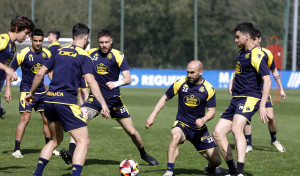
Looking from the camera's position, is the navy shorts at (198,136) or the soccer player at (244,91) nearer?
the soccer player at (244,91)

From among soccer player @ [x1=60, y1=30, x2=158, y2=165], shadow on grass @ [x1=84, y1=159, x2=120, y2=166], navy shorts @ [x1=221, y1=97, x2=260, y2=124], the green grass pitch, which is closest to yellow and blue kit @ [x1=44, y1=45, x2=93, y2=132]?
the green grass pitch

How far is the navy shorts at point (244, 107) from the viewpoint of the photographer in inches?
338

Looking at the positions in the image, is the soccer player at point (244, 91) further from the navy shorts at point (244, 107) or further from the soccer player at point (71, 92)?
the soccer player at point (71, 92)

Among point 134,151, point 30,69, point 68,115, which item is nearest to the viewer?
point 68,115

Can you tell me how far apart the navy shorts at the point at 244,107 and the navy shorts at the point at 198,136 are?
0.50 metres

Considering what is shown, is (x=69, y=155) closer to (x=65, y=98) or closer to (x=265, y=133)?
(x=65, y=98)

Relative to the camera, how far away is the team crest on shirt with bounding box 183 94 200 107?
858cm

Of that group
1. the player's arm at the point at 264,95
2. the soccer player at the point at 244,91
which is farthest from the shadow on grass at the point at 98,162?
the player's arm at the point at 264,95

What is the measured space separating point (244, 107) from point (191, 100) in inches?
34.0

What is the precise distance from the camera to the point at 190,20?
69875 mm

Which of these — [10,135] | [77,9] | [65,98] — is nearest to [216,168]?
[65,98]

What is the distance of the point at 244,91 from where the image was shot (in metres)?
8.75

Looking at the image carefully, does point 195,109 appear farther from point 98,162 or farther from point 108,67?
point 98,162

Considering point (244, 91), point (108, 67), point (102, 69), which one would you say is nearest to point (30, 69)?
point (102, 69)
